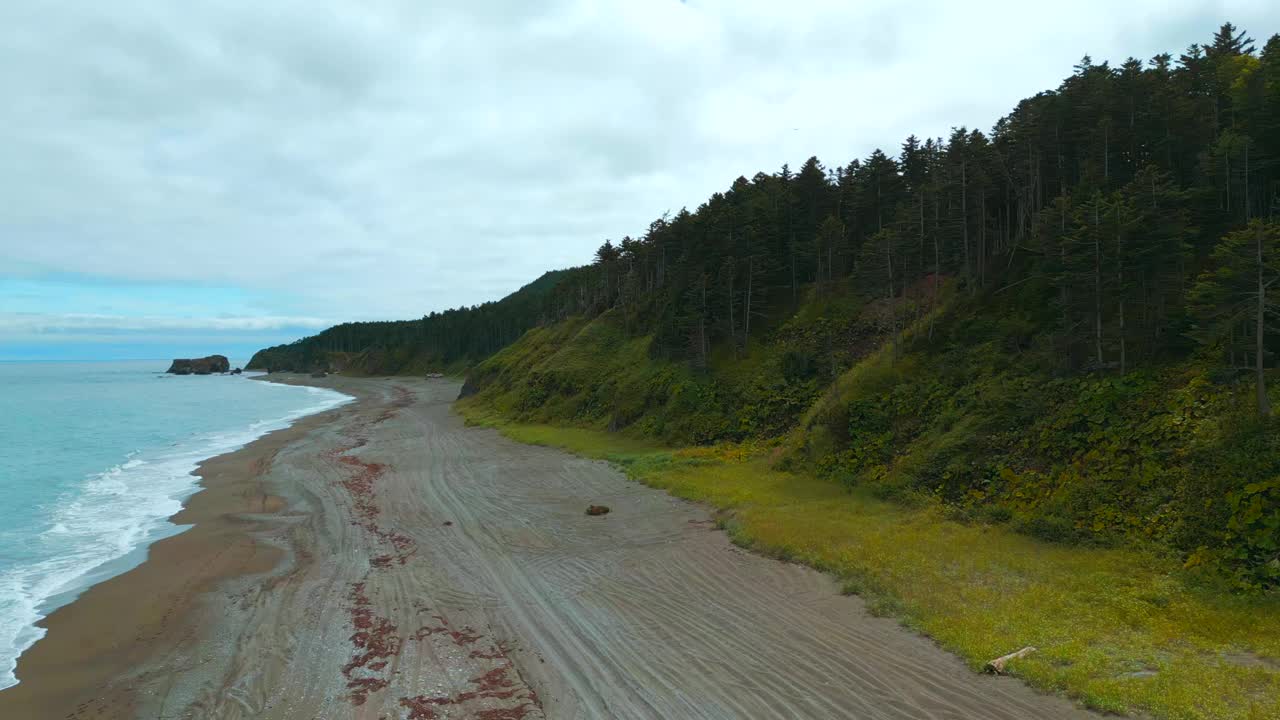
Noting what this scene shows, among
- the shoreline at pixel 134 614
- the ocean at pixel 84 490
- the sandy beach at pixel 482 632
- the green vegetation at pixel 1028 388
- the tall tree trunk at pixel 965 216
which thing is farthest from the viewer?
the tall tree trunk at pixel 965 216

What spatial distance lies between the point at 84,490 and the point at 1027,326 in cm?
5066

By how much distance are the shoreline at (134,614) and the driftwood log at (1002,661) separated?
15912 millimetres

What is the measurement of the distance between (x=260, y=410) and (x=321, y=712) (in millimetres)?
86598

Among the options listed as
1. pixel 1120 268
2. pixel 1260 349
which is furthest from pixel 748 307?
pixel 1260 349

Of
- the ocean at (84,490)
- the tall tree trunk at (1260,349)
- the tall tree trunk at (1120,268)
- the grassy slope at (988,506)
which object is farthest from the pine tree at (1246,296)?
the ocean at (84,490)

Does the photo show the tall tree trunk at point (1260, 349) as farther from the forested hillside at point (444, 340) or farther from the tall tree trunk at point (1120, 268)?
the forested hillside at point (444, 340)

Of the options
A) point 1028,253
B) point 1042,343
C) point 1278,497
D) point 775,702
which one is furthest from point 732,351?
point 775,702

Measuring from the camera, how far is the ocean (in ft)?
59.5

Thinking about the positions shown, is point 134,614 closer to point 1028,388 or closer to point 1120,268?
point 1028,388

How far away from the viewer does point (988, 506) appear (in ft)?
59.9

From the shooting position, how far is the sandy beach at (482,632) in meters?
10.1

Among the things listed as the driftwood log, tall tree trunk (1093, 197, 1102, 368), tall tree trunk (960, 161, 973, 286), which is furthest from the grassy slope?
tall tree trunk (960, 161, 973, 286)

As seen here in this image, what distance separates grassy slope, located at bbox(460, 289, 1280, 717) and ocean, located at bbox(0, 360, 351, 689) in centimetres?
2089

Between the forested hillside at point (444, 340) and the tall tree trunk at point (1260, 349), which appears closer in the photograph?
the tall tree trunk at point (1260, 349)
